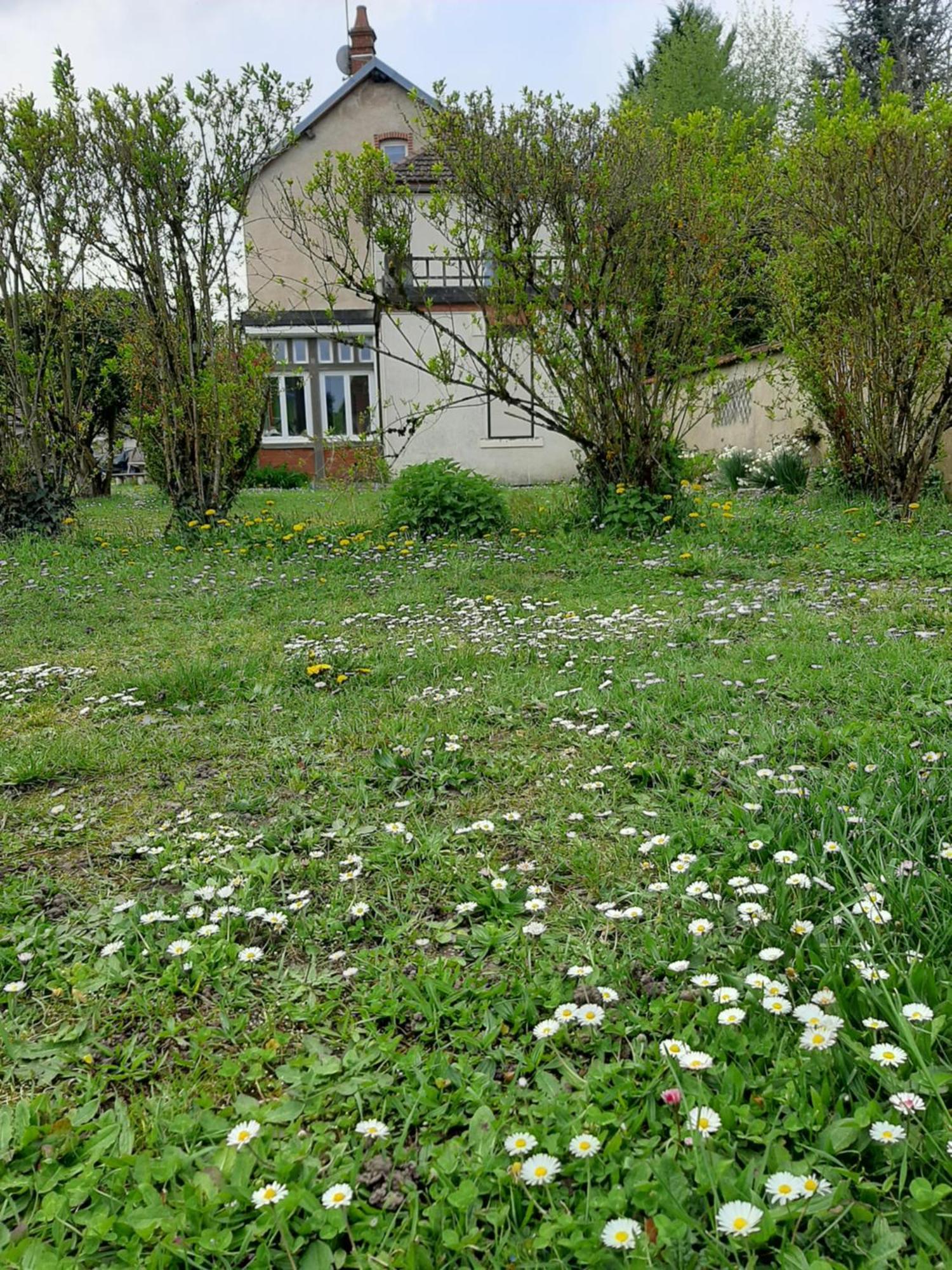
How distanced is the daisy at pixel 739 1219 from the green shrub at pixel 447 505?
695cm

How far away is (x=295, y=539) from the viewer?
8.06 meters

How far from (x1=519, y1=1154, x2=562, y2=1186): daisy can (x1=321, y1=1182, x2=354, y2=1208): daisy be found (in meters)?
0.26

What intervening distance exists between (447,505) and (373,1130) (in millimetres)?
7003

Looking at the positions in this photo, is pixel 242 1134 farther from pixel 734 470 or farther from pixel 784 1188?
pixel 734 470

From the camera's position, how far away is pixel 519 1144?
1407mm

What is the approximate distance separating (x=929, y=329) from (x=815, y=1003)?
22.0 ft

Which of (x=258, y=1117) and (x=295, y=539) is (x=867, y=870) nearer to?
(x=258, y=1117)

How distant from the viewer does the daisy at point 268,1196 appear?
1.34 metres

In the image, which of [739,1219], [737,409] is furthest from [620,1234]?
[737,409]

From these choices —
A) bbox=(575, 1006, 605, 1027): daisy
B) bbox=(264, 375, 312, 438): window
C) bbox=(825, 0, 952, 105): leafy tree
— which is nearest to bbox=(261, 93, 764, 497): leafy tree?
bbox=(575, 1006, 605, 1027): daisy

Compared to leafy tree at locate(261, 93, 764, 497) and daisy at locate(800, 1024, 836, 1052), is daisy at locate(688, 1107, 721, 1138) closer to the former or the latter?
daisy at locate(800, 1024, 836, 1052)

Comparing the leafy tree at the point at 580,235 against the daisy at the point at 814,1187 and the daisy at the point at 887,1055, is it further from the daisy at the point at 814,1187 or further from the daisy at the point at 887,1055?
the daisy at the point at 814,1187

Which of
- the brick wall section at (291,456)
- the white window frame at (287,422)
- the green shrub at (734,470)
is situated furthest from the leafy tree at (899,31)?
the green shrub at (734,470)

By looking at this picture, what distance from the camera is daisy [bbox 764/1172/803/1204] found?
1.25 m
